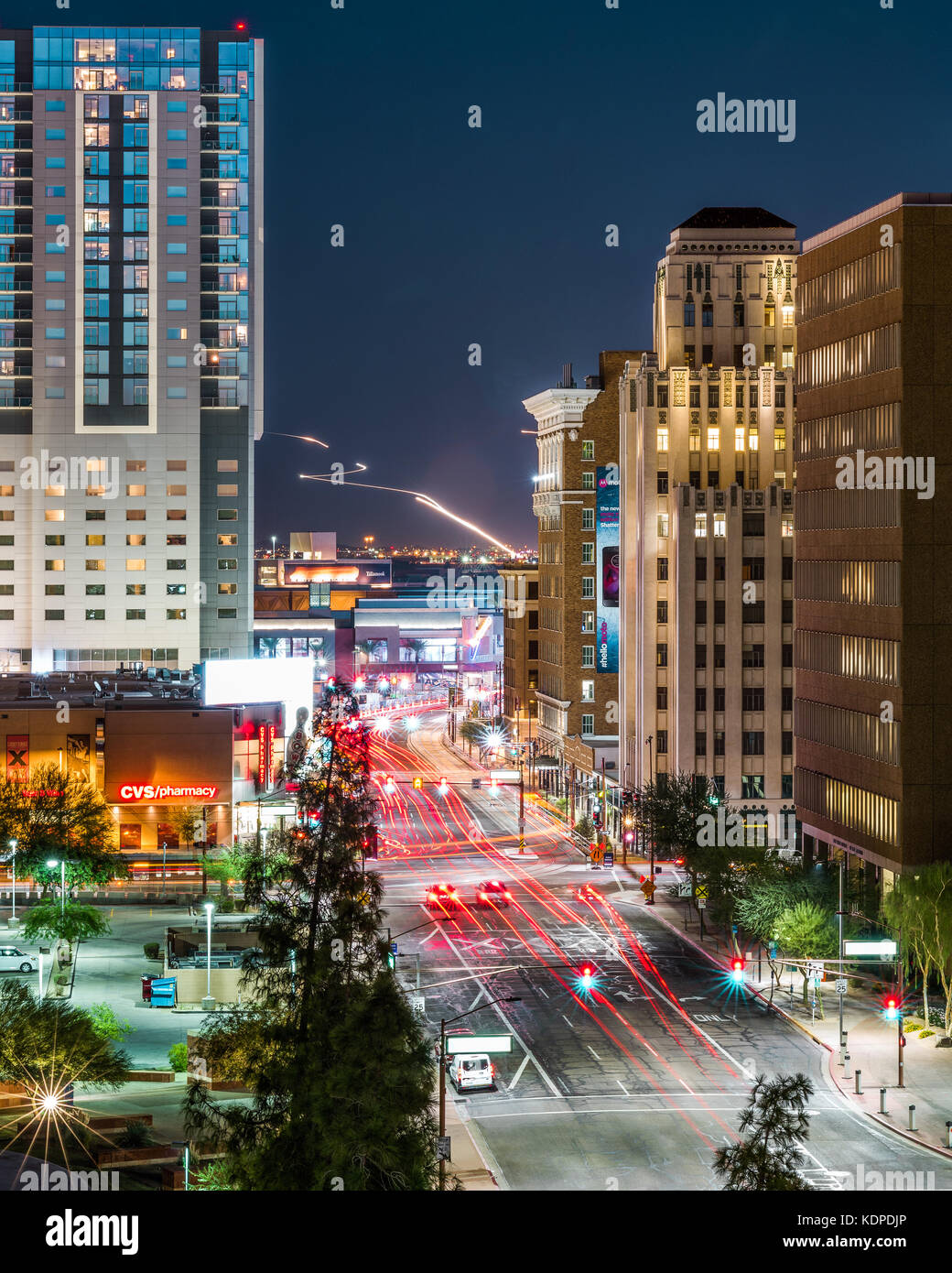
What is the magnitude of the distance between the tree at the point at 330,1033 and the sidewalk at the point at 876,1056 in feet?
60.8

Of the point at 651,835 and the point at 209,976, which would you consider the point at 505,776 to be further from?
the point at 209,976

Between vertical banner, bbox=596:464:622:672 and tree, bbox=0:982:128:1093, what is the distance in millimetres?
77613

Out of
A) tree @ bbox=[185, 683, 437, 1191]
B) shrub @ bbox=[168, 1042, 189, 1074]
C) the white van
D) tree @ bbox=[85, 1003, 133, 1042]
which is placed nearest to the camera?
tree @ bbox=[185, 683, 437, 1191]

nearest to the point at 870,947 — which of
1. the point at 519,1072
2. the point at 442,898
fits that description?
the point at 519,1072

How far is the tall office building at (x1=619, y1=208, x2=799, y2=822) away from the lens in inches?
3915

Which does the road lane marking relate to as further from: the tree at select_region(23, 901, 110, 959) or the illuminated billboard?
the illuminated billboard

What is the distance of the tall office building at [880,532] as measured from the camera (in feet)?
206

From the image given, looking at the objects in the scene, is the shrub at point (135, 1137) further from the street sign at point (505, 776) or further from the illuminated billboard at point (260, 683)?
the street sign at point (505, 776)

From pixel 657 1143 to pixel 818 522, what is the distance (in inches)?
1494

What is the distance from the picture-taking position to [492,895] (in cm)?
7938

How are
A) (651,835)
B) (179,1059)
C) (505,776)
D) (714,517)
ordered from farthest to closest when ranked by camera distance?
(505,776) → (714,517) → (651,835) → (179,1059)

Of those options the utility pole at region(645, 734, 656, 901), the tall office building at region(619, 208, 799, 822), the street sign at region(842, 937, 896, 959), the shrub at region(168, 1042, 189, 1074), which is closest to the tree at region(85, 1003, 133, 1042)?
the shrub at region(168, 1042, 189, 1074)

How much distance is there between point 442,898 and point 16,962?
22.5 meters

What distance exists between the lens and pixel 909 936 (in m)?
54.9
